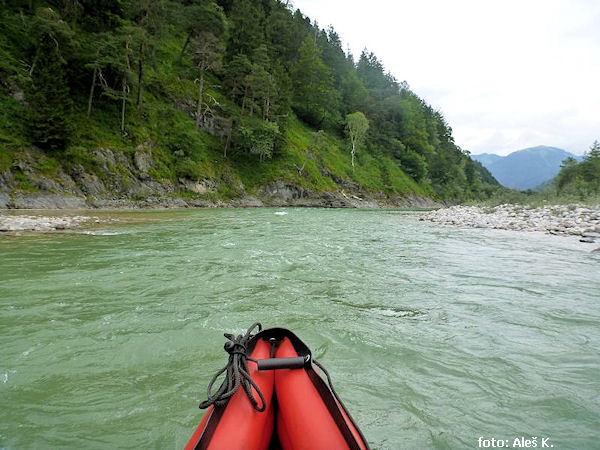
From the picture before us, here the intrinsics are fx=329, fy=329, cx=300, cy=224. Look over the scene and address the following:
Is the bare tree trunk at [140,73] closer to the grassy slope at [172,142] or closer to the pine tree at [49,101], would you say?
the grassy slope at [172,142]

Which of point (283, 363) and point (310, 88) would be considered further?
point (310, 88)

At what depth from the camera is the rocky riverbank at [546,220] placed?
12.2 m

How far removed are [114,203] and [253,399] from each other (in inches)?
937

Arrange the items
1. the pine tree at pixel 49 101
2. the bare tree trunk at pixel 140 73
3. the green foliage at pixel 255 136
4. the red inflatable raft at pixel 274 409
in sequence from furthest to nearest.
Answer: the green foliage at pixel 255 136, the bare tree trunk at pixel 140 73, the pine tree at pixel 49 101, the red inflatable raft at pixel 274 409

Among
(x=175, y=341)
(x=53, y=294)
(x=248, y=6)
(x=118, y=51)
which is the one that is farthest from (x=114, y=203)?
(x=248, y=6)

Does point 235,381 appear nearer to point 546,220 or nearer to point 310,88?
point 546,220

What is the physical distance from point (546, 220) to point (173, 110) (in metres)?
31.1

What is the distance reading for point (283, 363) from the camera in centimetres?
204

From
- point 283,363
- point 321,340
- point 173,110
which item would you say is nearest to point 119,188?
point 173,110

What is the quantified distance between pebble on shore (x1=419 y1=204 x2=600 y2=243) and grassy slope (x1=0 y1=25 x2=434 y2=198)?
68.6ft

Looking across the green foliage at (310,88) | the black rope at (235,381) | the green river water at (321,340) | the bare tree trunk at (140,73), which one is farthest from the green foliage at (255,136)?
the black rope at (235,381)

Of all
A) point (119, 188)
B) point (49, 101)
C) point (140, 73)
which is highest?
point (140, 73)

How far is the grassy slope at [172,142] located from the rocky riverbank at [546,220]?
20.9m

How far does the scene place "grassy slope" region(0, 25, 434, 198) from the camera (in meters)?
20.2
